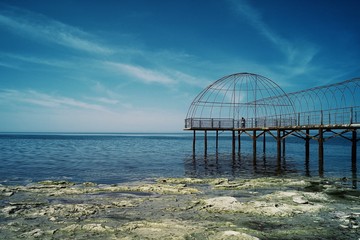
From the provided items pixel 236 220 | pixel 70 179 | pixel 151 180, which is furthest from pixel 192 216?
pixel 70 179

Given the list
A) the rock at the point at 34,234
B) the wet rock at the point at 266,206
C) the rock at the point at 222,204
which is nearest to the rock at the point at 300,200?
the wet rock at the point at 266,206

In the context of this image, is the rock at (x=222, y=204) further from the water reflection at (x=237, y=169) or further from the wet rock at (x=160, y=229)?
the water reflection at (x=237, y=169)

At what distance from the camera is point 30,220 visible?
10422 millimetres

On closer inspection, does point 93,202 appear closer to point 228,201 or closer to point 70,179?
point 228,201

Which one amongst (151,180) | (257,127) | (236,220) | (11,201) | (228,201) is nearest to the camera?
(236,220)

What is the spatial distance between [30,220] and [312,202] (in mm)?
11808

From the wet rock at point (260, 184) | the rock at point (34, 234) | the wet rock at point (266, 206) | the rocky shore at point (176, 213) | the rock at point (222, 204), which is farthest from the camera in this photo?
the wet rock at point (260, 184)

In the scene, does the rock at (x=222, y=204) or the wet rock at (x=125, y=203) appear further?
the wet rock at (x=125, y=203)

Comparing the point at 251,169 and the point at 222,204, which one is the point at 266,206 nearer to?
the point at 222,204

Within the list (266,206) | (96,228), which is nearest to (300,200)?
(266,206)

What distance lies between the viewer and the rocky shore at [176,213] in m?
9.09

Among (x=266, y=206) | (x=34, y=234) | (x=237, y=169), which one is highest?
(x=266, y=206)

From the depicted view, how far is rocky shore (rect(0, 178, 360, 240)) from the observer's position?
9094mm

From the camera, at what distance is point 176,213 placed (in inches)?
453
